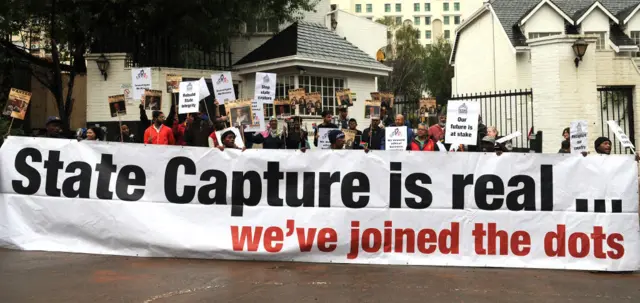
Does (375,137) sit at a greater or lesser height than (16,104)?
lesser

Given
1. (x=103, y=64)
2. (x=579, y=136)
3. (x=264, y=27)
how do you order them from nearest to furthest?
(x=579, y=136)
(x=103, y=64)
(x=264, y=27)

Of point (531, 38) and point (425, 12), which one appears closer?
point (531, 38)

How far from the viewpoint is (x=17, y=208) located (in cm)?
805

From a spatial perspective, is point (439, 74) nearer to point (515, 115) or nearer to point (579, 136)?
point (515, 115)

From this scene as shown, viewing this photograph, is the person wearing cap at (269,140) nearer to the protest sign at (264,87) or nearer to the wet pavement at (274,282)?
the protest sign at (264,87)

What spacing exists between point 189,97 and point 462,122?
14.6 ft

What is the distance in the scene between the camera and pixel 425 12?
9781cm

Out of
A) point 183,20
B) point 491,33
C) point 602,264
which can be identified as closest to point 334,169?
point 602,264

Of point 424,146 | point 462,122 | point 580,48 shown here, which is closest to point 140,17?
point 424,146

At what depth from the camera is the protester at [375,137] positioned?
1056 cm

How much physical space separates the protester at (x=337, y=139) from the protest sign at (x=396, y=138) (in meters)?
0.72

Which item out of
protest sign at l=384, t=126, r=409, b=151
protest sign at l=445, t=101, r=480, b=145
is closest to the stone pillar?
protest sign at l=384, t=126, r=409, b=151

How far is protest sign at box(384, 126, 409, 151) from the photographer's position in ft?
29.7

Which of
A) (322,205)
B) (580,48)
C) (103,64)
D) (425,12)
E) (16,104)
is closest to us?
(322,205)
